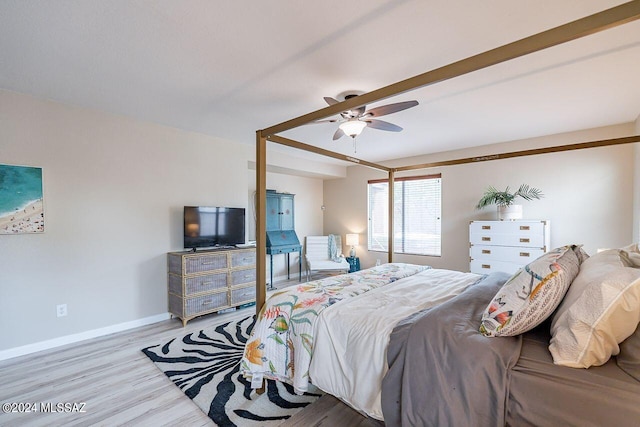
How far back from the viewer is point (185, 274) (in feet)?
11.3

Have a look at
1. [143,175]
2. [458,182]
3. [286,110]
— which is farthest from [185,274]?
[458,182]

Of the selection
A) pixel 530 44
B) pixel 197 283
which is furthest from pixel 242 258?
pixel 530 44

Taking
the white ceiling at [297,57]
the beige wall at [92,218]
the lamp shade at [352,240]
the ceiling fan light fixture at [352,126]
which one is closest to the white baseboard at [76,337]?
the beige wall at [92,218]

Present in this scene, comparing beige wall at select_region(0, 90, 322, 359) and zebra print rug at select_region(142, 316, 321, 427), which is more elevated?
beige wall at select_region(0, 90, 322, 359)

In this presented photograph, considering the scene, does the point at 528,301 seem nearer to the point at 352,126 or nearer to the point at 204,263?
the point at 352,126

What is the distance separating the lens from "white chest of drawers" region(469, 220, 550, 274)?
3678 millimetres

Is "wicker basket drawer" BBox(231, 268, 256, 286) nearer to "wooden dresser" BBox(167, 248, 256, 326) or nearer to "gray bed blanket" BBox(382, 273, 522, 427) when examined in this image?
"wooden dresser" BBox(167, 248, 256, 326)

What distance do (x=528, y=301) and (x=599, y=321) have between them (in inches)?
10.0

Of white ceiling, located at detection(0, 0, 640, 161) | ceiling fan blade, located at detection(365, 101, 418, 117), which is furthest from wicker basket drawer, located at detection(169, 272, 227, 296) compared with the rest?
ceiling fan blade, located at detection(365, 101, 418, 117)

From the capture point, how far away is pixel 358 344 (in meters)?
1.56

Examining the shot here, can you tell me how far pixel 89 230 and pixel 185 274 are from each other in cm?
109

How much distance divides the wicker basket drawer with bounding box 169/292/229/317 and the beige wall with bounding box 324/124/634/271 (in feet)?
11.2

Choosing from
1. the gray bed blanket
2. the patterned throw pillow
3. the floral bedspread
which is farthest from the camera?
the floral bedspread

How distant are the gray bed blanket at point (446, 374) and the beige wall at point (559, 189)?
11.5ft
